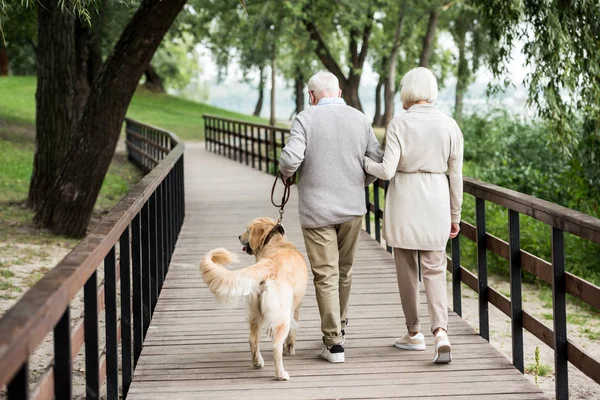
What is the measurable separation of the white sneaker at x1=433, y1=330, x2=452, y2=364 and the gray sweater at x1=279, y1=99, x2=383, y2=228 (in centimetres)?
86

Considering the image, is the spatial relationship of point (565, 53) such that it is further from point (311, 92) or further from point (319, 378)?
point (319, 378)

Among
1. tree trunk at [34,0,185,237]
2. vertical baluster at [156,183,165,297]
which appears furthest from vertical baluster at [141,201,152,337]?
tree trunk at [34,0,185,237]

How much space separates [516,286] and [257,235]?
1.56m

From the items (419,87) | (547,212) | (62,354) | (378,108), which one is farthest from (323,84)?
(378,108)

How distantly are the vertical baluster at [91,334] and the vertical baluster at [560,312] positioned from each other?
231cm

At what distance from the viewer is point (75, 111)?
13781 millimetres

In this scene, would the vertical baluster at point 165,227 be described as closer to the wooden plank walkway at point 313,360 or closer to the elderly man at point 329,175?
the wooden plank walkway at point 313,360

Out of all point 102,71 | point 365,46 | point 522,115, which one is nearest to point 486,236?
point 102,71

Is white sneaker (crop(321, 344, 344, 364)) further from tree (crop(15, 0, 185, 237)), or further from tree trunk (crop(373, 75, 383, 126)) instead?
tree trunk (crop(373, 75, 383, 126))

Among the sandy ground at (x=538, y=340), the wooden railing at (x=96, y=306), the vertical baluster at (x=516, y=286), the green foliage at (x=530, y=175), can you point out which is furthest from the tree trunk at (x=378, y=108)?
the vertical baluster at (x=516, y=286)

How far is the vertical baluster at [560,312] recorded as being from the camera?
4.41 meters

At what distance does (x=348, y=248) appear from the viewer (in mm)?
5293

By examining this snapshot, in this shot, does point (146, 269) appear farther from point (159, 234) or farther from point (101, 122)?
point (101, 122)

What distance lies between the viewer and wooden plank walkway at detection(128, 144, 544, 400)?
462cm
